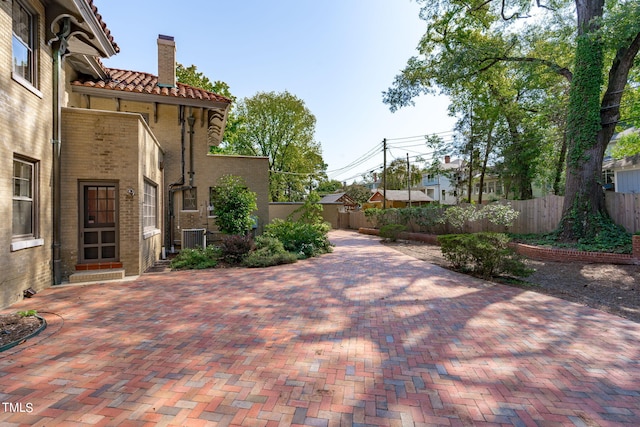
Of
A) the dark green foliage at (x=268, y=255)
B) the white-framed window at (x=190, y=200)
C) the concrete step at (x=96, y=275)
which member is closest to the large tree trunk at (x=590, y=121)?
the dark green foliage at (x=268, y=255)

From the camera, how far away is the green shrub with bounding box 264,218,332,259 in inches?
464

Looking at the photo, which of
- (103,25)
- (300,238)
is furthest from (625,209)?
(103,25)

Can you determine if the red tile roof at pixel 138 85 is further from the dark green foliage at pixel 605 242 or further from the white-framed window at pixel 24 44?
the dark green foliage at pixel 605 242

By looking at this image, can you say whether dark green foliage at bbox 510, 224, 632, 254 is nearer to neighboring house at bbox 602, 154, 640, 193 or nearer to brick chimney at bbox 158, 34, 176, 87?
neighboring house at bbox 602, 154, 640, 193

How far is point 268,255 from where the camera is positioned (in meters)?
10.0

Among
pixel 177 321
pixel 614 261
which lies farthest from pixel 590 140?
pixel 177 321

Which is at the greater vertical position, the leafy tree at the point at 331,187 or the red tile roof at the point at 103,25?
the leafy tree at the point at 331,187

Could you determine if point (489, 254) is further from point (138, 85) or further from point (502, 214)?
point (138, 85)

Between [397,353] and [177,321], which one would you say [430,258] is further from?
[177,321]

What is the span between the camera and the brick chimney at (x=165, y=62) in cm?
1216

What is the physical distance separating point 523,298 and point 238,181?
9396 millimetres

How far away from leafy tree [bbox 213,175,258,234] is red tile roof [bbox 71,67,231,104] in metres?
3.59

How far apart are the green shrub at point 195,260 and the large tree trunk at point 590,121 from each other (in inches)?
504

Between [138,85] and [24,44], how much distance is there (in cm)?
559
